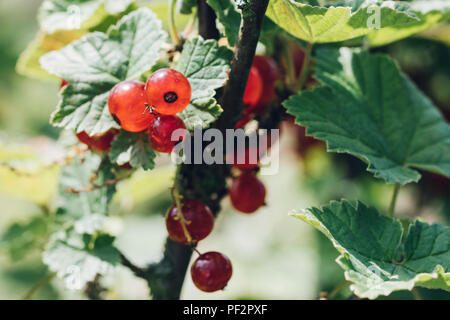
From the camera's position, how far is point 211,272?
0.81m

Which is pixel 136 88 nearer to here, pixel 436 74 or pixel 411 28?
pixel 411 28

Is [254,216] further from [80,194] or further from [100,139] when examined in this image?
[100,139]

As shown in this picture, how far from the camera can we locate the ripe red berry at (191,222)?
823 millimetres

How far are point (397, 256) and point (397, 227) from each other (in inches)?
2.2

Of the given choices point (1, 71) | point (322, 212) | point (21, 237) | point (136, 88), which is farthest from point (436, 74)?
point (1, 71)

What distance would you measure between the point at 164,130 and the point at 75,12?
46 centimetres

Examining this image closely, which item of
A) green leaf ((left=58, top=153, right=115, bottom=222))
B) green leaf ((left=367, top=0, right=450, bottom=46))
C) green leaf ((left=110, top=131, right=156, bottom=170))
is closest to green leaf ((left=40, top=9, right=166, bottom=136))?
green leaf ((left=110, top=131, right=156, bottom=170))

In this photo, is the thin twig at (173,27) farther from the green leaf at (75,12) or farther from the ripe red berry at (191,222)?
the ripe red berry at (191,222)

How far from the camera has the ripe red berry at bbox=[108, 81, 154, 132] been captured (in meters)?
0.73

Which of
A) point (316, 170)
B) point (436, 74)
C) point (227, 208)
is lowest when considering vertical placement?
point (227, 208)

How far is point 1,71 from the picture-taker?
2518 mm

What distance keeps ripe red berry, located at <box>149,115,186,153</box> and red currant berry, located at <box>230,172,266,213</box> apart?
0.27 m

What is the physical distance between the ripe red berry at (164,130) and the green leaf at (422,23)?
53cm

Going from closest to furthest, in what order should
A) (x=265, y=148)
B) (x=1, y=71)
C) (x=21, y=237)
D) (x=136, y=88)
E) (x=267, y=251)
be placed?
(x=136, y=88) → (x=265, y=148) → (x=21, y=237) → (x=267, y=251) → (x=1, y=71)
